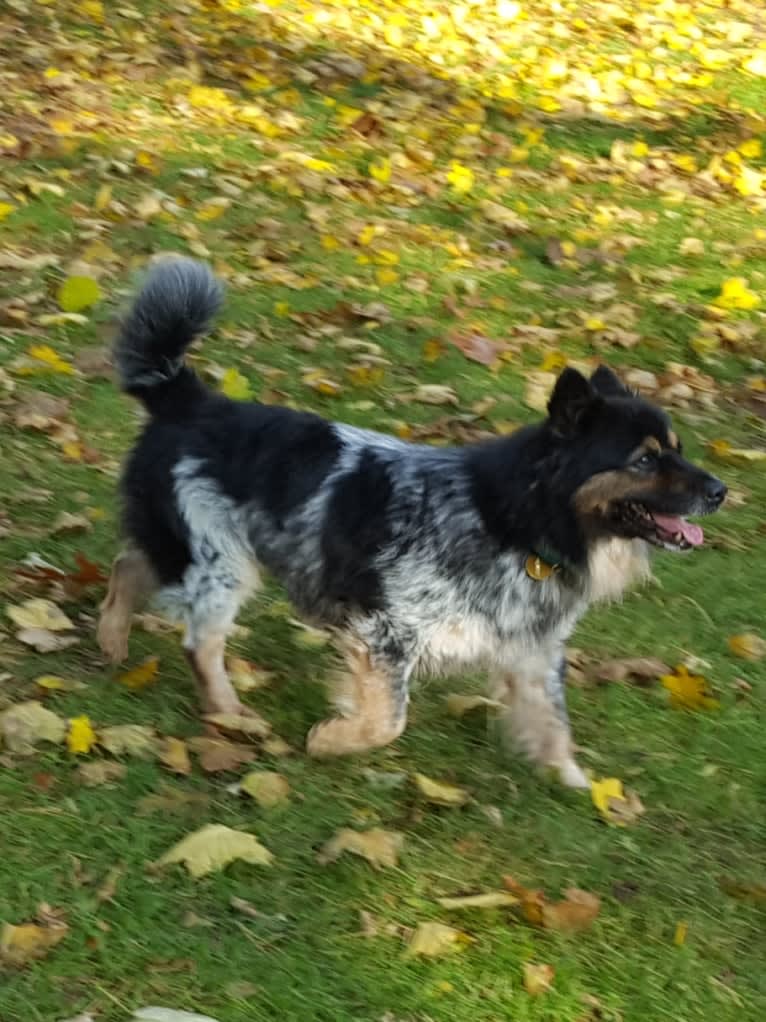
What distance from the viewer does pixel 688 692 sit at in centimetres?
495

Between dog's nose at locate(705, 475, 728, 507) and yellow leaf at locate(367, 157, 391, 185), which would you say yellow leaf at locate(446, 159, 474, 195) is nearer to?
yellow leaf at locate(367, 157, 391, 185)

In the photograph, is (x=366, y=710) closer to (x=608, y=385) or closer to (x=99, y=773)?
(x=99, y=773)

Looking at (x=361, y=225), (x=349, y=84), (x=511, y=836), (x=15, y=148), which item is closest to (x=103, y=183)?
(x=15, y=148)

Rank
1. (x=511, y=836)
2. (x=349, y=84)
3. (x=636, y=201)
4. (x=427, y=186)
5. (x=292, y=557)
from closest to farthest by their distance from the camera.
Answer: (x=511, y=836) < (x=292, y=557) < (x=427, y=186) < (x=636, y=201) < (x=349, y=84)

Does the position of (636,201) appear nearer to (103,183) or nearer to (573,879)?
(103,183)

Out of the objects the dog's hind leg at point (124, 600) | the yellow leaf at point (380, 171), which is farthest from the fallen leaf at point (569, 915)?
the yellow leaf at point (380, 171)

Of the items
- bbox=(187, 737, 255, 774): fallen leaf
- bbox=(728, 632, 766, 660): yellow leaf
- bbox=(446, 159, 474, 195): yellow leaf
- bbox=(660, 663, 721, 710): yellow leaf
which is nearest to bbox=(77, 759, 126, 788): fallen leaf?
bbox=(187, 737, 255, 774): fallen leaf

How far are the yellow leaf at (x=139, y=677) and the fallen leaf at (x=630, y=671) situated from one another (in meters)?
1.72

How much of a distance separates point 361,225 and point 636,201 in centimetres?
267

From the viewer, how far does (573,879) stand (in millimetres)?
3922

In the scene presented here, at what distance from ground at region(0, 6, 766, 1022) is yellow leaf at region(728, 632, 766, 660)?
2 centimetres

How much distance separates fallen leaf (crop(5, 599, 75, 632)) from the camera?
15.1 feet

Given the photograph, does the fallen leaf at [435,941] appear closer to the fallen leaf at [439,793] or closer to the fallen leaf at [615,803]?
the fallen leaf at [439,793]

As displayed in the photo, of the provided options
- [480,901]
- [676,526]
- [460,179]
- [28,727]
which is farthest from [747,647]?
[460,179]
